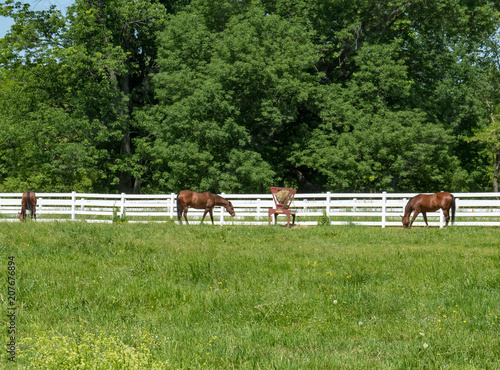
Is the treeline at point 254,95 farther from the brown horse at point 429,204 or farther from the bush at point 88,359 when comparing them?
the bush at point 88,359

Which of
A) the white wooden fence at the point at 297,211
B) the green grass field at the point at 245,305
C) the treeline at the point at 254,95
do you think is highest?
the treeline at the point at 254,95

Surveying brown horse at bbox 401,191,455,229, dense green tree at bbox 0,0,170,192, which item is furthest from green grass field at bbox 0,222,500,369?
dense green tree at bbox 0,0,170,192

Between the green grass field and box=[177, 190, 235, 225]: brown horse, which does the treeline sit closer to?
box=[177, 190, 235, 225]: brown horse

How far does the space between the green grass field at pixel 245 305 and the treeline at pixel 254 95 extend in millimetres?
15833

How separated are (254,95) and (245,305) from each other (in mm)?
22724

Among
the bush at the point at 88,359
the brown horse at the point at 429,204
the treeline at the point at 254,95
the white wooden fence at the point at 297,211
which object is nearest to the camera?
the bush at the point at 88,359

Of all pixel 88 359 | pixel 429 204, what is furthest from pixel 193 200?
pixel 88 359

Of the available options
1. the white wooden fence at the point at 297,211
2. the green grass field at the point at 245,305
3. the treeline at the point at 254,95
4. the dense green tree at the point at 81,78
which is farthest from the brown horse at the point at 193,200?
the dense green tree at the point at 81,78

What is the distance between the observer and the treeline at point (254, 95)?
86.0ft

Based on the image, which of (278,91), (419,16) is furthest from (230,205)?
(419,16)

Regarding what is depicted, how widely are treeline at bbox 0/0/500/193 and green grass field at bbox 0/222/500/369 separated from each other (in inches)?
623

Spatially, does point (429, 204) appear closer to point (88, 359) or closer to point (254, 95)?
point (254, 95)

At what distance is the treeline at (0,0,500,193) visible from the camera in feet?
86.0

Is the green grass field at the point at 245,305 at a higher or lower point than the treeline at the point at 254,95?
lower
